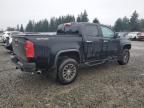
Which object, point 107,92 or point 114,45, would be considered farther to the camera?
point 114,45

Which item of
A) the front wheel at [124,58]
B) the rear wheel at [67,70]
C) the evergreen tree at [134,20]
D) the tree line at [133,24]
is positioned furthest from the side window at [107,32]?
the evergreen tree at [134,20]

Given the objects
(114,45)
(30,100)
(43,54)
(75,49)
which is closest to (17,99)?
(30,100)

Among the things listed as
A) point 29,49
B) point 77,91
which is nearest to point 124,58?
point 77,91

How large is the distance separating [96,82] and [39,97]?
6.22 ft

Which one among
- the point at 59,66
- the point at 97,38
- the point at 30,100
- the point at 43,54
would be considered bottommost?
the point at 30,100

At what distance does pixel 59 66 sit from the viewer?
4566 mm

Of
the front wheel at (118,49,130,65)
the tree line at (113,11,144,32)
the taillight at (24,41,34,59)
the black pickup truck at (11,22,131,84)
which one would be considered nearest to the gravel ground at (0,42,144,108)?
the black pickup truck at (11,22,131,84)

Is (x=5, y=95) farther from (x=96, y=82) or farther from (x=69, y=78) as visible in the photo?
(x=96, y=82)

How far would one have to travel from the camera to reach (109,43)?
20.1ft

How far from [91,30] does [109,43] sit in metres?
1.08

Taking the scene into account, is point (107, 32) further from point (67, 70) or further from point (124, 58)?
point (67, 70)

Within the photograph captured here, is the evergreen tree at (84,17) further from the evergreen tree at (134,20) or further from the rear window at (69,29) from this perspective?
the rear window at (69,29)

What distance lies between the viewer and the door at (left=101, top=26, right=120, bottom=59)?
19.6 ft

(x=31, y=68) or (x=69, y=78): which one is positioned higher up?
(x=31, y=68)
